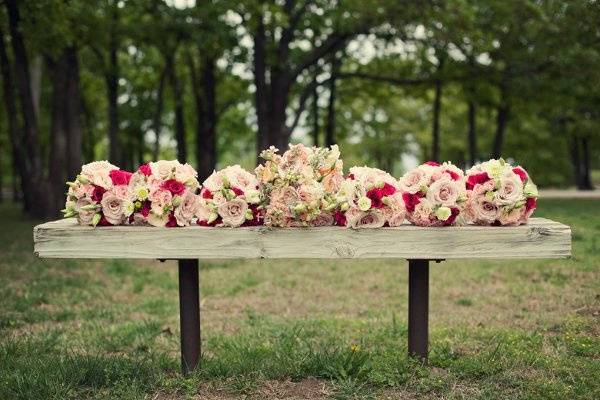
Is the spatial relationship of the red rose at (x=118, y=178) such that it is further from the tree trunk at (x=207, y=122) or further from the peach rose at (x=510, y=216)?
the tree trunk at (x=207, y=122)

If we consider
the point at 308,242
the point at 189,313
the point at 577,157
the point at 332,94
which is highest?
the point at 332,94

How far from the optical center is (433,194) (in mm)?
4273

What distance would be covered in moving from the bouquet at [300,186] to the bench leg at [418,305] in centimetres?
72

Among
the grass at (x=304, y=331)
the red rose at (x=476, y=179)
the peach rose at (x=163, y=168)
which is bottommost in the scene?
the grass at (x=304, y=331)

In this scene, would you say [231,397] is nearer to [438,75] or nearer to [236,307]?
[236,307]

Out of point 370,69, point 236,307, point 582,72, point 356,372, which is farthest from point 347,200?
point 370,69

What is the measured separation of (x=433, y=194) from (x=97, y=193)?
2165 millimetres

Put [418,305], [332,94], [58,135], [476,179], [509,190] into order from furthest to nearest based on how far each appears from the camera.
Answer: [332,94], [58,135], [418,305], [476,179], [509,190]

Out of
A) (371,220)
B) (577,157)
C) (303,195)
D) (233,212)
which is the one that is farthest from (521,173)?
(577,157)

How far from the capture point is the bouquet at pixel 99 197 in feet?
14.4

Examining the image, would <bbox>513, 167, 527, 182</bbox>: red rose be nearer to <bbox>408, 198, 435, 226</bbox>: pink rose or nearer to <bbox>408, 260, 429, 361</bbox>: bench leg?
<bbox>408, 198, 435, 226</bbox>: pink rose

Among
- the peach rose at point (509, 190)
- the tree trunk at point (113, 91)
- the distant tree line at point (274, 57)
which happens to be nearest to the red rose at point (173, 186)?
the peach rose at point (509, 190)

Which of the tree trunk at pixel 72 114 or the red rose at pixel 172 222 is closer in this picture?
→ the red rose at pixel 172 222

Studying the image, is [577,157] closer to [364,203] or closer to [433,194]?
[433,194]
